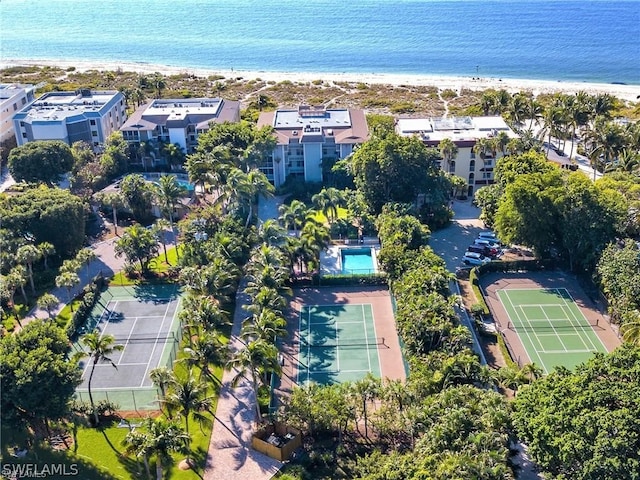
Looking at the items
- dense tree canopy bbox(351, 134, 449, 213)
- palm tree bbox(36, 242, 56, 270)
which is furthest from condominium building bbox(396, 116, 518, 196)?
palm tree bbox(36, 242, 56, 270)

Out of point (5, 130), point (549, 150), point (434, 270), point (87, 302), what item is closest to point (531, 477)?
point (434, 270)

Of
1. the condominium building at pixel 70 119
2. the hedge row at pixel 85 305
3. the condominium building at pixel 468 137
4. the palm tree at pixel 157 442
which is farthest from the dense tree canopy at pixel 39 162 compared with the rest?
the palm tree at pixel 157 442

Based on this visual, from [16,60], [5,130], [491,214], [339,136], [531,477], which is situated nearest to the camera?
[531,477]

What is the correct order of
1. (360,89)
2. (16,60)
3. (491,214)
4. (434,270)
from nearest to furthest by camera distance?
(434,270) → (491,214) → (360,89) → (16,60)

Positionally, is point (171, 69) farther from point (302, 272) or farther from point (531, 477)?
point (531, 477)

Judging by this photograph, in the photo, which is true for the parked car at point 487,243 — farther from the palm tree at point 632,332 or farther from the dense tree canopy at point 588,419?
the dense tree canopy at point 588,419

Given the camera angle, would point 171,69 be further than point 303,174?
Yes

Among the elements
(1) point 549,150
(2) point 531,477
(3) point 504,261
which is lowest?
(2) point 531,477
